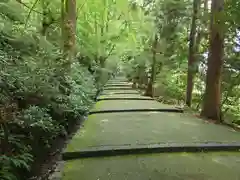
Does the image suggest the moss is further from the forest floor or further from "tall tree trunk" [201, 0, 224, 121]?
"tall tree trunk" [201, 0, 224, 121]

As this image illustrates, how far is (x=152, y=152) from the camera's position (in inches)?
185

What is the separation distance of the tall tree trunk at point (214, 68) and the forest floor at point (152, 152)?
2.86ft

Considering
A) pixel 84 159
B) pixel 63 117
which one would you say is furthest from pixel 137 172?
pixel 63 117

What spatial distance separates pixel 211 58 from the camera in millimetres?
7723

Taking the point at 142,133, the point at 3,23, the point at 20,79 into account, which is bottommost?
the point at 142,133

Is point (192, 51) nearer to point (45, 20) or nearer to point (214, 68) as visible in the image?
point (214, 68)

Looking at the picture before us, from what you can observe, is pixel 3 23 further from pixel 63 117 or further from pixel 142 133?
pixel 142 133

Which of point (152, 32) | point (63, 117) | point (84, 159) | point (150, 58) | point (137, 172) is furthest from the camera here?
point (150, 58)

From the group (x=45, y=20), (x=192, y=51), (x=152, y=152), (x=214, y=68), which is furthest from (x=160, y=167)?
(x=192, y=51)

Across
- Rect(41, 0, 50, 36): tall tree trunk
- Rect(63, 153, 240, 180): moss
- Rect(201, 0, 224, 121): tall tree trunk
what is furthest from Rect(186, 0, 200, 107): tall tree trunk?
Rect(63, 153, 240, 180): moss

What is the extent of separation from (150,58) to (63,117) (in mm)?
10472

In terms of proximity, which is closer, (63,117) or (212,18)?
(63,117)

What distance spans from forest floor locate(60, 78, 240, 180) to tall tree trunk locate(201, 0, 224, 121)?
0.87m

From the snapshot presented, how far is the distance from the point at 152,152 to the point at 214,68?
3968 mm
